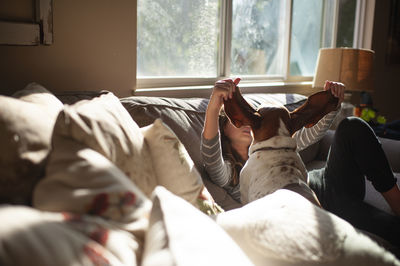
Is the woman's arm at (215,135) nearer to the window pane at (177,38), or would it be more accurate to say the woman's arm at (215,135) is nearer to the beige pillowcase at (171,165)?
the beige pillowcase at (171,165)

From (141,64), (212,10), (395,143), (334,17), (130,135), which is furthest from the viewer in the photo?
(334,17)

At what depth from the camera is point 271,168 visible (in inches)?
51.3

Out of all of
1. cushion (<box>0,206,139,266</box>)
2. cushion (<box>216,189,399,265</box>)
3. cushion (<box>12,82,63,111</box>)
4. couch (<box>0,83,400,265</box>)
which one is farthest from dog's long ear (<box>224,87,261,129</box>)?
cushion (<box>0,206,139,266</box>)

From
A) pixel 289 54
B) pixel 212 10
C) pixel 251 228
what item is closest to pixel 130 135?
pixel 251 228

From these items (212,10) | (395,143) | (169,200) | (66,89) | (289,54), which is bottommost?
(395,143)

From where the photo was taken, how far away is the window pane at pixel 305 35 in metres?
3.31

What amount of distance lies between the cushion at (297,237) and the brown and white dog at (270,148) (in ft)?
1.01

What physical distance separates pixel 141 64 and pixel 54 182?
5.55ft

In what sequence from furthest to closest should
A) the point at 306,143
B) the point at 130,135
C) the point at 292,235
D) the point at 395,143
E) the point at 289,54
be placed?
1. the point at 289,54
2. the point at 395,143
3. the point at 306,143
4. the point at 130,135
5. the point at 292,235

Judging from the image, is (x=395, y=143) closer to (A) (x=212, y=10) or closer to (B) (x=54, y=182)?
(A) (x=212, y=10)

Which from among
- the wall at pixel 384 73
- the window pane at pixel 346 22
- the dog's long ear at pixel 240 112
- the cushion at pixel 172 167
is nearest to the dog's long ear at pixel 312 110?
the dog's long ear at pixel 240 112

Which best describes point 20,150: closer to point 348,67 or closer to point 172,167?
point 172,167

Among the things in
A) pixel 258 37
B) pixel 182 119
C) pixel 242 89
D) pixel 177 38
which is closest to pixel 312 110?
pixel 182 119

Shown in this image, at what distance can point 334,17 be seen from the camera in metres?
3.51
